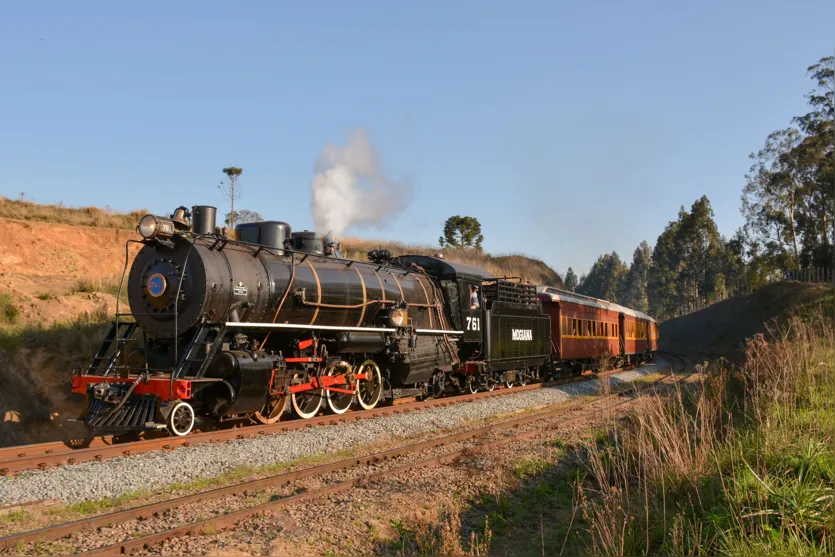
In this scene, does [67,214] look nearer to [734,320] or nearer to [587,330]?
[587,330]

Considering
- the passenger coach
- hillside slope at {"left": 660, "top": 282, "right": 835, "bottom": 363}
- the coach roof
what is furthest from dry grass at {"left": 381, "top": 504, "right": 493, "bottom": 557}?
hillside slope at {"left": 660, "top": 282, "right": 835, "bottom": 363}

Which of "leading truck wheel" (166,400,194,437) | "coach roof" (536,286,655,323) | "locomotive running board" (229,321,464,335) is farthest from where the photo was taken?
"coach roof" (536,286,655,323)

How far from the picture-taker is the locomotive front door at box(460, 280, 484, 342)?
16.2 m

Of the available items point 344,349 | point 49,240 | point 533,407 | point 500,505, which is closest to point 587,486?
point 500,505


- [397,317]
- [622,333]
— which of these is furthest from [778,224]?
[397,317]

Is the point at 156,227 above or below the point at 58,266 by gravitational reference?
below

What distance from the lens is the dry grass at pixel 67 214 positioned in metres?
29.0

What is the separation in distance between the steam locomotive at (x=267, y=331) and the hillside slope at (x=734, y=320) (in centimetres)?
3189

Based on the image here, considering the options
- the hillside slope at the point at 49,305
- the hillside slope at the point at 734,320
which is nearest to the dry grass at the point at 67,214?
the hillside slope at the point at 49,305

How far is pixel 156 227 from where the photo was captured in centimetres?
980

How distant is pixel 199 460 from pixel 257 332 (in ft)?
9.93

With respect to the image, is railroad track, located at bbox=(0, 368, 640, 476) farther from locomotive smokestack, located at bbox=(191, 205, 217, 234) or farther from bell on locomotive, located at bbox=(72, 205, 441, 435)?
locomotive smokestack, located at bbox=(191, 205, 217, 234)

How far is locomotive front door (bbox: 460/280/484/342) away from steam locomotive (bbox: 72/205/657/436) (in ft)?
0.14

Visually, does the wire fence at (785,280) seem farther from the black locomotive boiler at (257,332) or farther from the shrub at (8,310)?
the shrub at (8,310)
